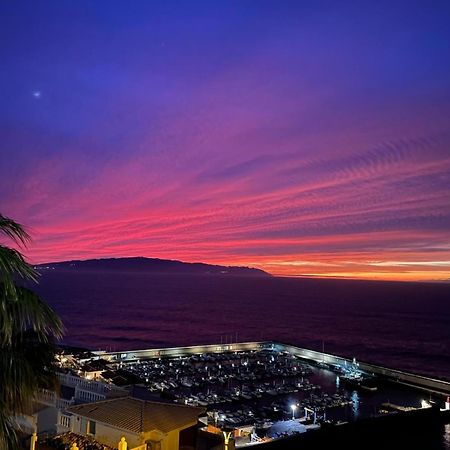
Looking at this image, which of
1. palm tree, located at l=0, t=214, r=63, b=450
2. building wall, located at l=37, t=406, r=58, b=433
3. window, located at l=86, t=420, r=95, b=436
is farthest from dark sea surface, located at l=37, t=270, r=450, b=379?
palm tree, located at l=0, t=214, r=63, b=450

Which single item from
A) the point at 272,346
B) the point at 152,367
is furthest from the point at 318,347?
the point at 152,367

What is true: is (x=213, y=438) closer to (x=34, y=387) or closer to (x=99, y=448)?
(x=99, y=448)

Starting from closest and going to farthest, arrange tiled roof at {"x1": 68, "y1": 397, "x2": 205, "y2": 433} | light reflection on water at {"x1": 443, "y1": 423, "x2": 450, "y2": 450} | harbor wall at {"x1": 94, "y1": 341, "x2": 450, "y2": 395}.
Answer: tiled roof at {"x1": 68, "y1": 397, "x2": 205, "y2": 433}
light reflection on water at {"x1": 443, "y1": 423, "x2": 450, "y2": 450}
harbor wall at {"x1": 94, "y1": 341, "x2": 450, "y2": 395}

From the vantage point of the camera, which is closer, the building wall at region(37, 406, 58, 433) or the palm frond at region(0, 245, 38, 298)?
the palm frond at region(0, 245, 38, 298)

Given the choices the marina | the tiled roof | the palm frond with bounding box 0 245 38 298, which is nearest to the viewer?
the palm frond with bounding box 0 245 38 298

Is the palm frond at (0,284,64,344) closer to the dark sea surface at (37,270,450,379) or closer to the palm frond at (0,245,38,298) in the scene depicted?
the palm frond at (0,245,38,298)

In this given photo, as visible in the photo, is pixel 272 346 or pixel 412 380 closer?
pixel 412 380
